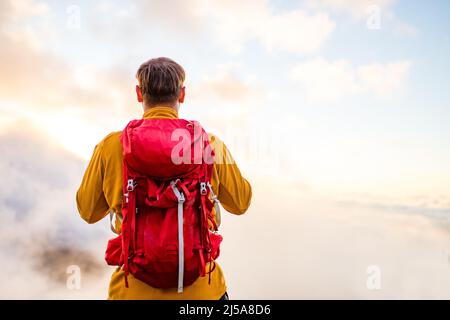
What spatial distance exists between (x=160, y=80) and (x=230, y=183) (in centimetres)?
103

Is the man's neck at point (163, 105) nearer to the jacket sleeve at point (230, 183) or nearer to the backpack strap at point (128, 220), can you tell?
the jacket sleeve at point (230, 183)

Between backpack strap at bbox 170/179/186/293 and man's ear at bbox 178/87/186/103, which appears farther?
man's ear at bbox 178/87/186/103

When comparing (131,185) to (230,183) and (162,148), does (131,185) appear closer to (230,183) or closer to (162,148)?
(162,148)

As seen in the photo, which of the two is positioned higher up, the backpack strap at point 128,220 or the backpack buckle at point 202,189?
the backpack buckle at point 202,189

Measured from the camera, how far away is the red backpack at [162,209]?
3008 millimetres

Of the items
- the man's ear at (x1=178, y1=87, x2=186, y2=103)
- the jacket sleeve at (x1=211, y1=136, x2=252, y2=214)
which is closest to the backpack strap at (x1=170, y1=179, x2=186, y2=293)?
the jacket sleeve at (x1=211, y1=136, x2=252, y2=214)

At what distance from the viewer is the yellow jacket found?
10.5ft

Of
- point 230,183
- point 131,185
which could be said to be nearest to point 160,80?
point 131,185

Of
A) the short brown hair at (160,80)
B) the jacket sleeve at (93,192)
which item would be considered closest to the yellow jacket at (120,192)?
the jacket sleeve at (93,192)

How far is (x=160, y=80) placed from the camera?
3332 mm

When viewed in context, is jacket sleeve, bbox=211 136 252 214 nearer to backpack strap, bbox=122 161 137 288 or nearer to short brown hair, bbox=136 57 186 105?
short brown hair, bbox=136 57 186 105

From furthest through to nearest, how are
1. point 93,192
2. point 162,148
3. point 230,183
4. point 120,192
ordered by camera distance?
1. point 230,183
2. point 93,192
3. point 120,192
4. point 162,148

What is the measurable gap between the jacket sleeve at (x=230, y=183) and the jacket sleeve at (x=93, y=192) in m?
0.95

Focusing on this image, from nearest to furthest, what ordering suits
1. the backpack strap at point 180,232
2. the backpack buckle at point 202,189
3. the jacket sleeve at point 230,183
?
Result: the backpack strap at point 180,232 → the backpack buckle at point 202,189 → the jacket sleeve at point 230,183
